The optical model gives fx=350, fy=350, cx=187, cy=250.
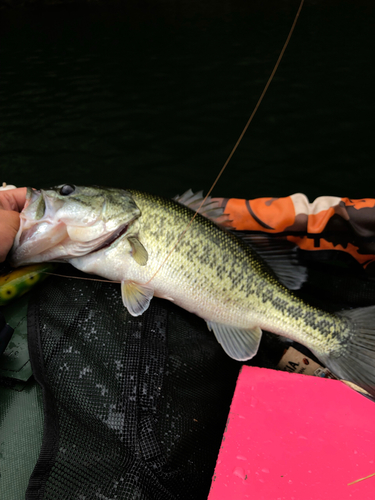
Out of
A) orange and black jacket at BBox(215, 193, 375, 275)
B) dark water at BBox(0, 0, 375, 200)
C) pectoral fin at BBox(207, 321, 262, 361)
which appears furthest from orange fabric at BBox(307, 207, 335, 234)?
dark water at BBox(0, 0, 375, 200)

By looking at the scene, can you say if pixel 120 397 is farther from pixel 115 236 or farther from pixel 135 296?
pixel 115 236

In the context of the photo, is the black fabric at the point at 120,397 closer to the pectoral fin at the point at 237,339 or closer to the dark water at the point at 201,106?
the pectoral fin at the point at 237,339

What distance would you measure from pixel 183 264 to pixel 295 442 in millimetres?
1154

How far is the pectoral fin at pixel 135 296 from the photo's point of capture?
207 centimetres

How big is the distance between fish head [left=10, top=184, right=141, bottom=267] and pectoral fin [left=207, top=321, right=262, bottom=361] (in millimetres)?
909

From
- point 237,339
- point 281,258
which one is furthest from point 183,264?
point 281,258

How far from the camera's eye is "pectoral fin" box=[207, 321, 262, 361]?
2240 millimetres

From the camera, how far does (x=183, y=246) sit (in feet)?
7.50

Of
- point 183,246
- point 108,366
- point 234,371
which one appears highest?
point 183,246

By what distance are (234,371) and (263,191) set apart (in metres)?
4.29

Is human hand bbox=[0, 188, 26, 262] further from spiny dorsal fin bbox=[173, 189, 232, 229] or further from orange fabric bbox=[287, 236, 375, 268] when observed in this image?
orange fabric bbox=[287, 236, 375, 268]

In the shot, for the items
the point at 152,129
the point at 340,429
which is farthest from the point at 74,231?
the point at 152,129

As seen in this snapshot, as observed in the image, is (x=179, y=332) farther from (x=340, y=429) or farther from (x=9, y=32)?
(x=9, y=32)

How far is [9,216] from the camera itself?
2.20 meters
